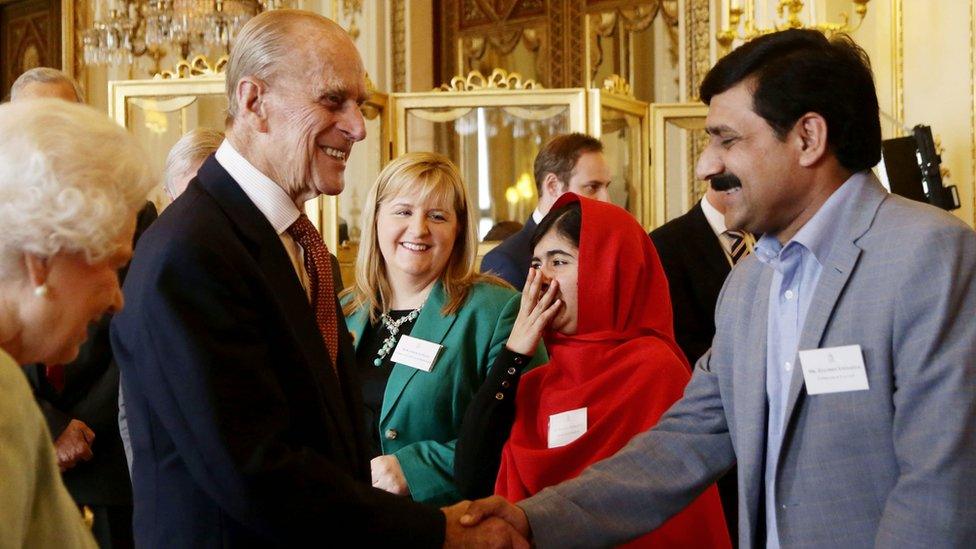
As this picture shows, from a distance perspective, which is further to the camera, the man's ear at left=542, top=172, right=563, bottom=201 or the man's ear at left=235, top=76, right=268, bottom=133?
the man's ear at left=542, top=172, right=563, bottom=201

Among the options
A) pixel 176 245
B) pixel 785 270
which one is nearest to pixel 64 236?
pixel 176 245

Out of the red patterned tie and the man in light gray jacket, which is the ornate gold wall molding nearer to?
the man in light gray jacket

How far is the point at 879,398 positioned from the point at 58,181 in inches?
52.7

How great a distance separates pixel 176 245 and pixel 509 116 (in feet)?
17.7

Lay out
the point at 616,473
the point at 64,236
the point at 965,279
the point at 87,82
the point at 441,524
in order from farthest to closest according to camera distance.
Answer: the point at 87,82 → the point at 616,473 → the point at 441,524 → the point at 965,279 → the point at 64,236

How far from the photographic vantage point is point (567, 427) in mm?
2992

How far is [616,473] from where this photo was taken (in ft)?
8.49

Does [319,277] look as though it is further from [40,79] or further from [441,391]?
[40,79]

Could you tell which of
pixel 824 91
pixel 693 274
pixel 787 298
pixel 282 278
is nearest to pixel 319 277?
pixel 282 278

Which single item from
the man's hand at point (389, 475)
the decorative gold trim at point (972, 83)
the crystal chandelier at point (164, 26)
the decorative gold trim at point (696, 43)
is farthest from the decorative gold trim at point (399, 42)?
the man's hand at point (389, 475)

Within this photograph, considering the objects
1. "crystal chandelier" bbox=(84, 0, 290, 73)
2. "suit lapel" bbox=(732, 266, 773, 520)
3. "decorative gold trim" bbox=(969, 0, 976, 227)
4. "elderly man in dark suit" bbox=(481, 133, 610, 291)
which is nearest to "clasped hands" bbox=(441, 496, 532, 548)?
"suit lapel" bbox=(732, 266, 773, 520)

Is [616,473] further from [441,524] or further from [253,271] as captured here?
[253,271]

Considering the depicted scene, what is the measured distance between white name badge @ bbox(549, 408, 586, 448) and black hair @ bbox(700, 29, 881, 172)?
101cm

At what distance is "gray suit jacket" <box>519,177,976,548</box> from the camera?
75.2 inches
